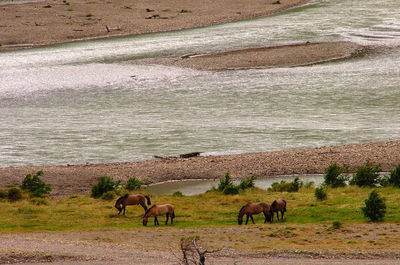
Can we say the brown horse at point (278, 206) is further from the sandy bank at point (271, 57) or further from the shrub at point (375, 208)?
the sandy bank at point (271, 57)

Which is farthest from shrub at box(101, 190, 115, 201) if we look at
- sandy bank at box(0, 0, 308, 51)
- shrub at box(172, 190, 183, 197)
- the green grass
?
sandy bank at box(0, 0, 308, 51)

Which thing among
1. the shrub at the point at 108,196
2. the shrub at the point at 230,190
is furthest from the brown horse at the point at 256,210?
the shrub at the point at 108,196

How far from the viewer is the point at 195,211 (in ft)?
77.5

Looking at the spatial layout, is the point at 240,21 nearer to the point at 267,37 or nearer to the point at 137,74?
the point at 267,37

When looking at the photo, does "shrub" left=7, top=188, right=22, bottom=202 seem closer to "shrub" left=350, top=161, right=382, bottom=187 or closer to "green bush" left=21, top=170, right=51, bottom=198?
"green bush" left=21, top=170, right=51, bottom=198

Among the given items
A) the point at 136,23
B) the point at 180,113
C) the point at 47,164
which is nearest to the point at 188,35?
the point at 136,23

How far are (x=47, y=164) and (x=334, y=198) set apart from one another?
1627 cm

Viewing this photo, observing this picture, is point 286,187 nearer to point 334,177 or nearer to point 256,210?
point 334,177

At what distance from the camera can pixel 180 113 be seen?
45.5 metres

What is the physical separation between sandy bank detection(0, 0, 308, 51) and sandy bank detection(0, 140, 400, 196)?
37.6 metres

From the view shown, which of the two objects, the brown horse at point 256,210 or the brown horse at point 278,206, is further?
the brown horse at point 278,206

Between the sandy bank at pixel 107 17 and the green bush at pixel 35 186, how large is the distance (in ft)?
134

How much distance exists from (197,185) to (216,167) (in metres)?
2.32

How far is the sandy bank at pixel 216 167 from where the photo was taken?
30.7 metres
